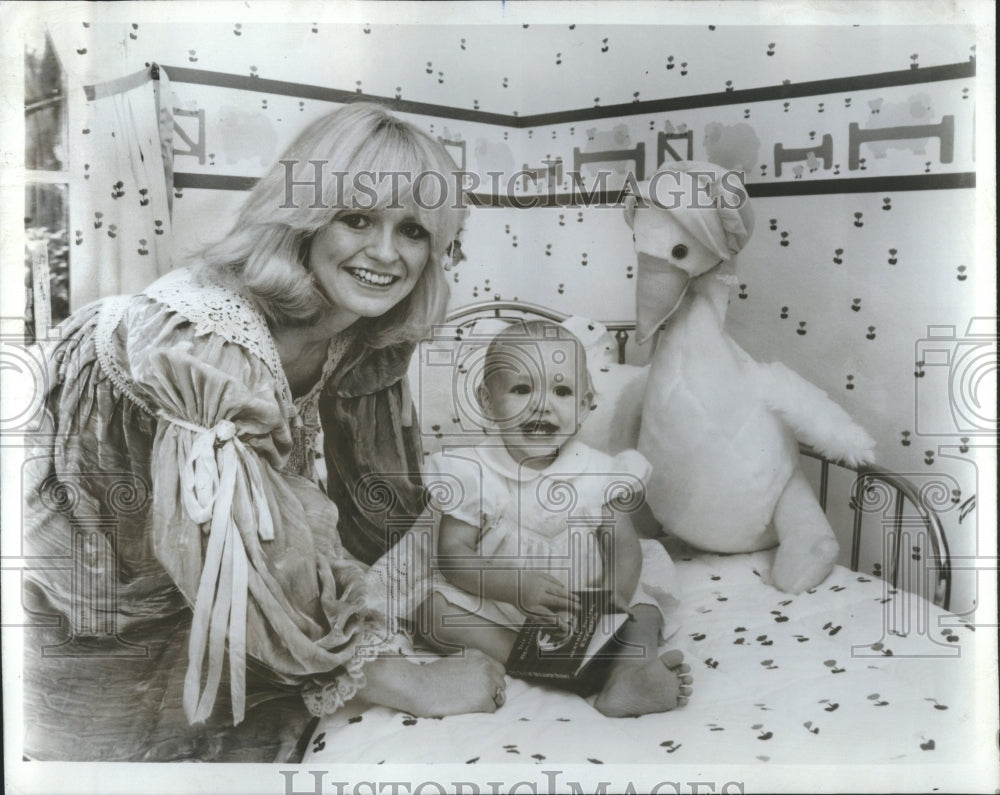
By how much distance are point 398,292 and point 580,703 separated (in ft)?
3.31

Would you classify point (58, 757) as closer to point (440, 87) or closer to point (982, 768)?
point (440, 87)

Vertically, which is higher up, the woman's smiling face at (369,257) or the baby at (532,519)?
the woman's smiling face at (369,257)

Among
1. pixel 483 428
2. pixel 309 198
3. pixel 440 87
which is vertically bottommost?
pixel 483 428

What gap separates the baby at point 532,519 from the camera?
2.24 meters

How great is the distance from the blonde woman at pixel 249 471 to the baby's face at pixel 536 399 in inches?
8.3

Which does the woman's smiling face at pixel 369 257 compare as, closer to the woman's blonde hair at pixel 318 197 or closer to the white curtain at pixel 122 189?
the woman's blonde hair at pixel 318 197

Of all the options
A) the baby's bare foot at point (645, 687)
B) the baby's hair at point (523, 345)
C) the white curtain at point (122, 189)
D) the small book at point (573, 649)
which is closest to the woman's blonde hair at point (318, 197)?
the white curtain at point (122, 189)

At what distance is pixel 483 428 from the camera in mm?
2238

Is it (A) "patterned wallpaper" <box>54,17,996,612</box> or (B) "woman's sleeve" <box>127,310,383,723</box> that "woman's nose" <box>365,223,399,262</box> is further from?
(B) "woman's sleeve" <box>127,310,383,723</box>

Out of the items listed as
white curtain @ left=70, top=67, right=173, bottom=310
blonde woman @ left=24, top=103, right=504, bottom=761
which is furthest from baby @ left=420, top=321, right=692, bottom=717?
white curtain @ left=70, top=67, right=173, bottom=310

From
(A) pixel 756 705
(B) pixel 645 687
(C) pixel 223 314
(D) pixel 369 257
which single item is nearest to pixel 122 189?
(C) pixel 223 314

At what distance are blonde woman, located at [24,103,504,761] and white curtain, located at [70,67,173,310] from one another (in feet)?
0.25

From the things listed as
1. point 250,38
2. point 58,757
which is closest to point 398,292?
point 250,38

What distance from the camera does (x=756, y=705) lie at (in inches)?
88.3
